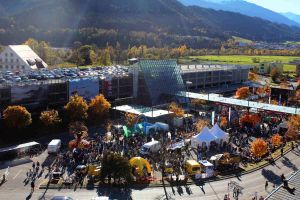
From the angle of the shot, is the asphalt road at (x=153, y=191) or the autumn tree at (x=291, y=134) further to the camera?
the autumn tree at (x=291, y=134)

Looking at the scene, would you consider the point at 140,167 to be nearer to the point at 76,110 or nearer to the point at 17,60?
the point at 76,110

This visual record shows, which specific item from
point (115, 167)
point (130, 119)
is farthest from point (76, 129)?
point (115, 167)

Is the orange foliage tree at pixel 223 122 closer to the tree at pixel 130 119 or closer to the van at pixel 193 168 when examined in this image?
the tree at pixel 130 119

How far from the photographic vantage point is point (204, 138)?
1235 inches

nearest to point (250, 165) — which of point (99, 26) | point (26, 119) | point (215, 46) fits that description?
point (26, 119)

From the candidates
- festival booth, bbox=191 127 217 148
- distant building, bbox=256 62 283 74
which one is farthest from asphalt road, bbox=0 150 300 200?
distant building, bbox=256 62 283 74

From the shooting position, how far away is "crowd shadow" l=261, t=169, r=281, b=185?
24.8 meters

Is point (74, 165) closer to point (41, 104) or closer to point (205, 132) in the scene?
point (205, 132)

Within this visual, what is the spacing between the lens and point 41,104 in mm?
41625

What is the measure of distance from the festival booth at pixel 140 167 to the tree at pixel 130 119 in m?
12.2

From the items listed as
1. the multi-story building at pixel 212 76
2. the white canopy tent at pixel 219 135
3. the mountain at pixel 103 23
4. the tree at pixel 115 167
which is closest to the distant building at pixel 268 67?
the multi-story building at pixel 212 76

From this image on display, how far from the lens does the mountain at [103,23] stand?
10994 centimetres

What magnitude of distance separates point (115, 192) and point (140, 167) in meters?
2.95

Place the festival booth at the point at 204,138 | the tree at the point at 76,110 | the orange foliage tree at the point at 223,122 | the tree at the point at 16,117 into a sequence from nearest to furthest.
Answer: the festival booth at the point at 204,138 → the tree at the point at 16,117 → the tree at the point at 76,110 → the orange foliage tree at the point at 223,122
